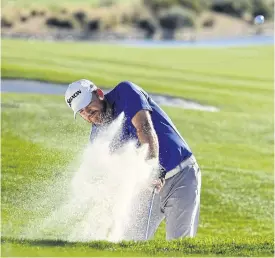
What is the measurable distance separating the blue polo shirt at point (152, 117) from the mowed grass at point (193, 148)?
0.84 meters

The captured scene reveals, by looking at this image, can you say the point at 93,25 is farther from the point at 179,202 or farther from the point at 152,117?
the point at 152,117

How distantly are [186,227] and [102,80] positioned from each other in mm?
18581

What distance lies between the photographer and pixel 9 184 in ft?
39.2

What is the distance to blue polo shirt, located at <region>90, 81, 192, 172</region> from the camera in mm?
6961

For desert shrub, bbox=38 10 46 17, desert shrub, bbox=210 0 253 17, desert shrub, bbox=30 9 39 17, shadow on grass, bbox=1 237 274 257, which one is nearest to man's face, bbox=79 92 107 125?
shadow on grass, bbox=1 237 274 257

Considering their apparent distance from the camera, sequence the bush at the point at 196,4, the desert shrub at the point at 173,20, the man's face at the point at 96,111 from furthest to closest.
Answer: the bush at the point at 196,4 < the desert shrub at the point at 173,20 < the man's face at the point at 96,111

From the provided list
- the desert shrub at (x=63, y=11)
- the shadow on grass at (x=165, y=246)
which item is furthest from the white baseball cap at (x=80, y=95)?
the desert shrub at (x=63, y=11)

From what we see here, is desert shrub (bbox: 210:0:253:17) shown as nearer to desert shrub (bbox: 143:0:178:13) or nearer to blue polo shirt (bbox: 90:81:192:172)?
desert shrub (bbox: 143:0:178:13)

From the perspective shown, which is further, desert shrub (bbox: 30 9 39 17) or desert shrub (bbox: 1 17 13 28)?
desert shrub (bbox: 30 9 39 17)

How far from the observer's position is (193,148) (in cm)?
1650

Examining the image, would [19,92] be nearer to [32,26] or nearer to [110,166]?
[110,166]

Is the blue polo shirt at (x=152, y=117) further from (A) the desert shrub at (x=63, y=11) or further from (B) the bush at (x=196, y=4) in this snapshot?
(B) the bush at (x=196, y=4)

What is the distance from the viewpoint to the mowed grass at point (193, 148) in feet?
25.7

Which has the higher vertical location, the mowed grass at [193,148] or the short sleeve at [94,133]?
the short sleeve at [94,133]
